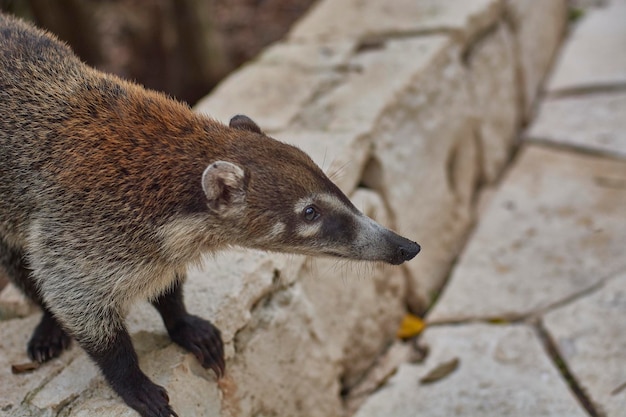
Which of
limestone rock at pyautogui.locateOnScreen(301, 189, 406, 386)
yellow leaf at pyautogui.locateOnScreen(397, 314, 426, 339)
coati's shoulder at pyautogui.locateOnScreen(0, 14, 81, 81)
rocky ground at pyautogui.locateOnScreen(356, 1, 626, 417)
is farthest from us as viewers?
yellow leaf at pyautogui.locateOnScreen(397, 314, 426, 339)

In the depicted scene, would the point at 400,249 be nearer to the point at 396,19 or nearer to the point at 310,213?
the point at 310,213

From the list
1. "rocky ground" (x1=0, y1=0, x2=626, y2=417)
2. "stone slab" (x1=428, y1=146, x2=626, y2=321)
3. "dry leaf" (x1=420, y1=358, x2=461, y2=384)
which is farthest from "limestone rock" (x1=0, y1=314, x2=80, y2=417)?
"stone slab" (x1=428, y1=146, x2=626, y2=321)

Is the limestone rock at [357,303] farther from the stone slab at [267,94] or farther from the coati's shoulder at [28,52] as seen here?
the coati's shoulder at [28,52]

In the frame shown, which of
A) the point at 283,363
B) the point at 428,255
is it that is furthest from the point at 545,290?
the point at 283,363

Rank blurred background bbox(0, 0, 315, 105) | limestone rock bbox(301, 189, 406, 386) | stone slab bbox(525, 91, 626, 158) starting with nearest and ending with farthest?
limestone rock bbox(301, 189, 406, 386)
stone slab bbox(525, 91, 626, 158)
blurred background bbox(0, 0, 315, 105)

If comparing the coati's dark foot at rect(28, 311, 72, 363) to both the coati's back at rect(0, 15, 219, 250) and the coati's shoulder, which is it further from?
the coati's shoulder

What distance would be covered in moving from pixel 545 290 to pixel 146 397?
2.51 m

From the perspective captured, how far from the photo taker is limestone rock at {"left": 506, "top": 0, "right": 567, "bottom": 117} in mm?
6156

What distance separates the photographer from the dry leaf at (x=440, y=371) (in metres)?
3.96

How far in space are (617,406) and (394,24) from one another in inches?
124

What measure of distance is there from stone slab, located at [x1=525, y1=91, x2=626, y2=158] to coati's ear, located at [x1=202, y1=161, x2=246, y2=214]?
3.51m

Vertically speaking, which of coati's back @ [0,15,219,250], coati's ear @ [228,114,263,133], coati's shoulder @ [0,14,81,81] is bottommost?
coati's ear @ [228,114,263,133]

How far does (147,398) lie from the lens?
2.88m

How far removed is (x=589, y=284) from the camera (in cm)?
439
